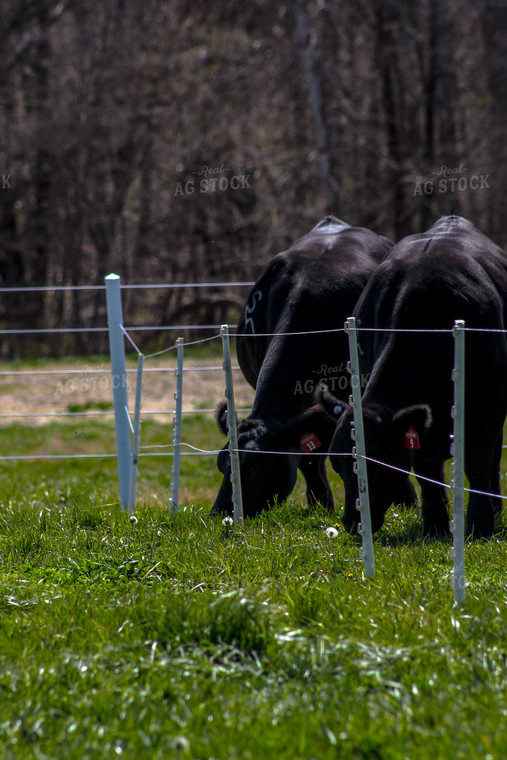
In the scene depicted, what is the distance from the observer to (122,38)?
2392 centimetres

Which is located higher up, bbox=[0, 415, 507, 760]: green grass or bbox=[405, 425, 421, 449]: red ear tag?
bbox=[405, 425, 421, 449]: red ear tag

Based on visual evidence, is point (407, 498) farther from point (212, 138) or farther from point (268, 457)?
point (212, 138)

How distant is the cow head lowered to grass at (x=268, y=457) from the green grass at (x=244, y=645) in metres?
0.39

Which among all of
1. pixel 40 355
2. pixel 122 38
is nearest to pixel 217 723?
pixel 40 355

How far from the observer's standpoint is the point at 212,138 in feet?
78.7

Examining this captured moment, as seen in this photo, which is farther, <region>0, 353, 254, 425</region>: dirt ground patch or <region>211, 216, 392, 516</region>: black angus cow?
<region>0, 353, 254, 425</region>: dirt ground patch

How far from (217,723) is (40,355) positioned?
19.2 meters

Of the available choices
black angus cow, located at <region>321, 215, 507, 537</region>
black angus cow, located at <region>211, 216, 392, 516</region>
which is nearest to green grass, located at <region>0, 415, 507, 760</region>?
black angus cow, located at <region>321, 215, 507, 537</region>

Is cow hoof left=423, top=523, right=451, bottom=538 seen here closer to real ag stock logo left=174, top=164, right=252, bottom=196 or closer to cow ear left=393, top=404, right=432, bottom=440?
cow ear left=393, top=404, right=432, bottom=440

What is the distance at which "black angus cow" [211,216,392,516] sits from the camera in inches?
236

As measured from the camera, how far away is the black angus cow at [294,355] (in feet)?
19.7

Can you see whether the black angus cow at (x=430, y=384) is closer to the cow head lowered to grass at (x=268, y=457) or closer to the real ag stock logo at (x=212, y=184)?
the cow head lowered to grass at (x=268, y=457)

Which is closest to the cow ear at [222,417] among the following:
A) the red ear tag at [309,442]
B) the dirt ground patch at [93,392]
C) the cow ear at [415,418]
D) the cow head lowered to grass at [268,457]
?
the cow head lowered to grass at [268,457]

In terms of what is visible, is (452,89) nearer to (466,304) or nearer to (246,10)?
(246,10)
